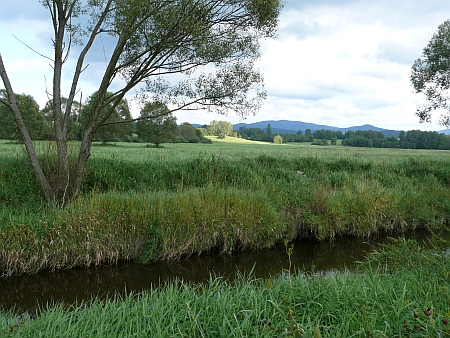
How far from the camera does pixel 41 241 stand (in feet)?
21.6

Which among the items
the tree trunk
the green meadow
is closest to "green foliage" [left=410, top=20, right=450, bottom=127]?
the green meadow

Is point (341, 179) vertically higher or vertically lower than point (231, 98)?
lower

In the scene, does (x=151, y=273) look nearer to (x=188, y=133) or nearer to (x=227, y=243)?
(x=227, y=243)

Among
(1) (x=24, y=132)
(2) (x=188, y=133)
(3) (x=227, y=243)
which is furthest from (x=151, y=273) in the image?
(2) (x=188, y=133)

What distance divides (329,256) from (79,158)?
6.84 meters

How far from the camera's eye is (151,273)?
6953 millimetres

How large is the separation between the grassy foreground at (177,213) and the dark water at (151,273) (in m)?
0.24

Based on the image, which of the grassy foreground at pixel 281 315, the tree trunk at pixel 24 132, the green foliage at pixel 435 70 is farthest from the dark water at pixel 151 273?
the green foliage at pixel 435 70

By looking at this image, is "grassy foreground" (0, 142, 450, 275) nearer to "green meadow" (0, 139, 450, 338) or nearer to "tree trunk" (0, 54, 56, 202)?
"green meadow" (0, 139, 450, 338)

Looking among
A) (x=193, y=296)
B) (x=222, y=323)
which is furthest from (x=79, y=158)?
(x=222, y=323)

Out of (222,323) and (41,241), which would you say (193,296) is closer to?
(222,323)

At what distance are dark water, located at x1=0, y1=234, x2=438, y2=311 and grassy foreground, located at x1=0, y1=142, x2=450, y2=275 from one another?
0.78 feet

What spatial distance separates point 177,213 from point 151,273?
4.83 ft

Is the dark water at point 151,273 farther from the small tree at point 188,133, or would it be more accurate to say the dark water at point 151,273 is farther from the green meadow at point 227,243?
the small tree at point 188,133
